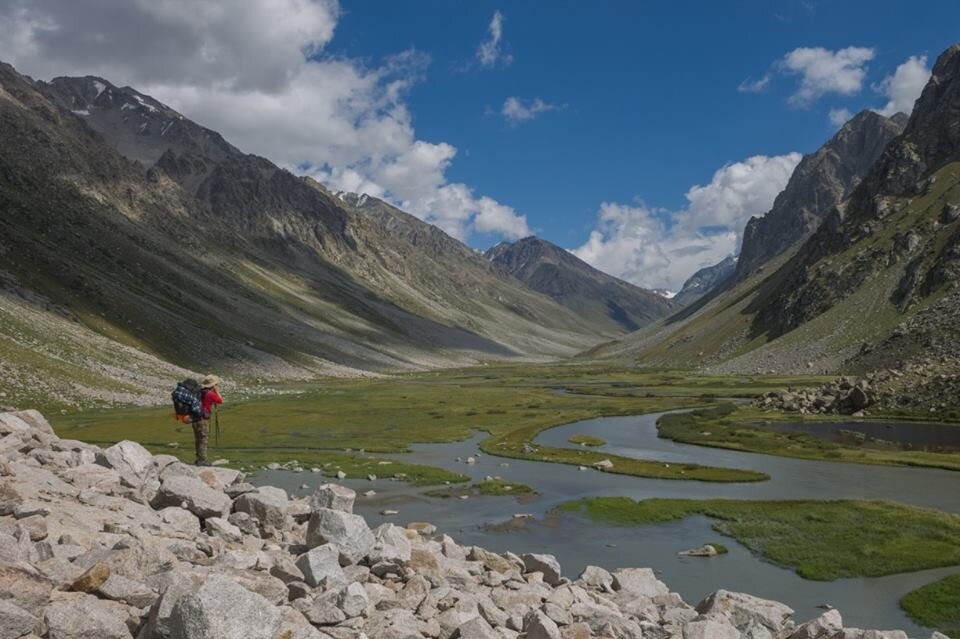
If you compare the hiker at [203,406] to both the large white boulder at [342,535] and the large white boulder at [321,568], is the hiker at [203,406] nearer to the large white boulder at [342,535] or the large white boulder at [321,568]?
the large white boulder at [342,535]

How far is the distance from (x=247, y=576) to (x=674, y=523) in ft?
116

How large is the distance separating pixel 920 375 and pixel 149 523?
386 ft

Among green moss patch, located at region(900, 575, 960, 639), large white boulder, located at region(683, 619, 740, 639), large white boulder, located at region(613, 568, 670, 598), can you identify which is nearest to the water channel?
green moss patch, located at region(900, 575, 960, 639)

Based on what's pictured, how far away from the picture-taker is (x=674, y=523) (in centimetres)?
4631

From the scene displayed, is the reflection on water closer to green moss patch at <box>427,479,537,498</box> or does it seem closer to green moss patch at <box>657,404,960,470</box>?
green moss patch at <box>657,404,960,470</box>

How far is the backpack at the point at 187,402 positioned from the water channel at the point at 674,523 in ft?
50.1

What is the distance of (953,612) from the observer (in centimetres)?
2994

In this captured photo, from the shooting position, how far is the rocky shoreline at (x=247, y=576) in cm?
1394

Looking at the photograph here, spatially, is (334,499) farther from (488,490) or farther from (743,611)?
(488,490)

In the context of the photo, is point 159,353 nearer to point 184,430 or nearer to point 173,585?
point 184,430

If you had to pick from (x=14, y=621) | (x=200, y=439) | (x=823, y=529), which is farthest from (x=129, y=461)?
(x=823, y=529)

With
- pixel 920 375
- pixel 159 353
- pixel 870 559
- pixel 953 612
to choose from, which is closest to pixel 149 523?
pixel 953 612

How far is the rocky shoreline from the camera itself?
13.9 m

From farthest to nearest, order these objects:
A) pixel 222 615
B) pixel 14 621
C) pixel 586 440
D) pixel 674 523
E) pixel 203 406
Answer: pixel 586 440, pixel 674 523, pixel 203 406, pixel 222 615, pixel 14 621
